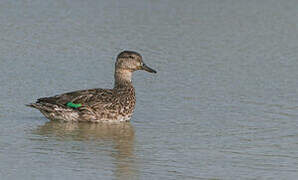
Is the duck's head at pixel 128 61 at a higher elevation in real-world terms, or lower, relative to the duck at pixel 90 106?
higher

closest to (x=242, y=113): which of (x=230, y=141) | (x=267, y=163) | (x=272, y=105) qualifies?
(x=272, y=105)

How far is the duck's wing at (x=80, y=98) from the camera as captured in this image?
36.4ft

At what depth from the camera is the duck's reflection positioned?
874 cm

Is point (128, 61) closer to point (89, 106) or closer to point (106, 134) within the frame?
point (89, 106)

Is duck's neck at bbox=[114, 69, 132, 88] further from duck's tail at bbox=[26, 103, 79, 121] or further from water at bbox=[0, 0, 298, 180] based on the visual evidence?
duck's tail at bbox=[26, 103, 79, 121]

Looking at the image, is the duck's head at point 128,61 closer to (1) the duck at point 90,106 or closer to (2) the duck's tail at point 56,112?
(1) the duck at point 90,106

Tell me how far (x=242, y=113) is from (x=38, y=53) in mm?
5188

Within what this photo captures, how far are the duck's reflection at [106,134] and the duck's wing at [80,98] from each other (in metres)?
0.31

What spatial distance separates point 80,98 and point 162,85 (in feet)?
7.50

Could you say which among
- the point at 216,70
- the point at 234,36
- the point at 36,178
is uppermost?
the point at 234,36

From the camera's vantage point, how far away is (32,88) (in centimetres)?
1270

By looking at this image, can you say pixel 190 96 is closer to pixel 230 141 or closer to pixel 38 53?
pixel 230 141

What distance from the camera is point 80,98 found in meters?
11.2

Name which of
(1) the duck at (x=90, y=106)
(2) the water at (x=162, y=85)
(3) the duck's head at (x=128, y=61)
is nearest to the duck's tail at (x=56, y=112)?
(1) the duck at (x=90, y=106)
